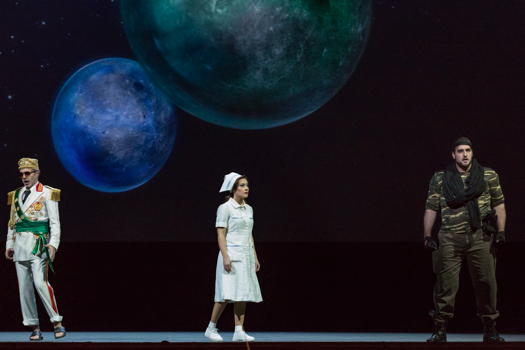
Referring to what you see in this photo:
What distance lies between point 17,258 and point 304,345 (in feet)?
7.98

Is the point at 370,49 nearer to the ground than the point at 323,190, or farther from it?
farther from it

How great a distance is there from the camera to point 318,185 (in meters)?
7.51

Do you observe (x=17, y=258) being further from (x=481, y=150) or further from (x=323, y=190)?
(x=481, y=150)

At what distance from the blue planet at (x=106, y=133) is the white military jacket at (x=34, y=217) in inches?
45.8

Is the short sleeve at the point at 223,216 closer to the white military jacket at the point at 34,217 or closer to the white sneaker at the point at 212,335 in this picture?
the white sneaker at the point at 212,335

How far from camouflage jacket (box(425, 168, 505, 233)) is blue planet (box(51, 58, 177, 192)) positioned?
279 centimetres

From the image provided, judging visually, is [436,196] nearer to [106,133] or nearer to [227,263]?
[227,263]

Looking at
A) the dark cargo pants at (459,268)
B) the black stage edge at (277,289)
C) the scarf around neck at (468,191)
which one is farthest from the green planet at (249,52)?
the dark cargo pants at (459,268)

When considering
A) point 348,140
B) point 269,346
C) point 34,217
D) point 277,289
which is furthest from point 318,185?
point 34,217

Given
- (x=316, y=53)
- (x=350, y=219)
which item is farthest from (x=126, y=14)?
(x=350, y=219)

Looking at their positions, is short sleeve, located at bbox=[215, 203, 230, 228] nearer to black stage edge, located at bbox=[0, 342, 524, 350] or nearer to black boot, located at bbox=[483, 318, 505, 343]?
black stage edge, located at bbox=[0, 342, 524, 350]

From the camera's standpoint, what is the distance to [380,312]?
294 inches

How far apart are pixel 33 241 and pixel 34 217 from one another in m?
0.19

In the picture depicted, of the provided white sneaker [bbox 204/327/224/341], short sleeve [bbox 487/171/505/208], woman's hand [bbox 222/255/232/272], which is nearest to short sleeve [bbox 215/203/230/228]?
woman's hand [bbox 222/255/232/272]
